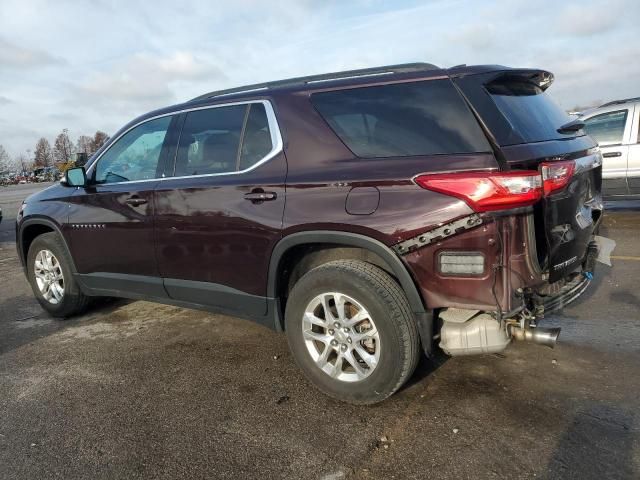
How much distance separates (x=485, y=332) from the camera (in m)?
2.74

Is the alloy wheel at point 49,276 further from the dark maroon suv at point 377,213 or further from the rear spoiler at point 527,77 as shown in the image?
the rear spoiler at point 527,77

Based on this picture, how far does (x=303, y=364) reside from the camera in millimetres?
3213

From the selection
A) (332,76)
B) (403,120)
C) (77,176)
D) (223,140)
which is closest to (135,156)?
(77,176)

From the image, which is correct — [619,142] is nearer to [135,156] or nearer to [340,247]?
[340,247]

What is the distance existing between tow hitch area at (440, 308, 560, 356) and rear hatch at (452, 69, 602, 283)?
300mm

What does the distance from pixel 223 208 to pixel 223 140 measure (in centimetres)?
55

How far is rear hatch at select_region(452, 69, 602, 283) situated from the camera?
2.64m

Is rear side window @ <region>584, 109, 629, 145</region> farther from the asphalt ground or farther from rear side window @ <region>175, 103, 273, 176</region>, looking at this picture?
rear side window @ <region>175, 103, 273, 176</region>

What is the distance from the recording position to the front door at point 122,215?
4.02m

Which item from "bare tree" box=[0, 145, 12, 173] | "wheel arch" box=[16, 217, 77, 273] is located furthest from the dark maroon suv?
"bare tree" box=[0, 145, 12, 173]

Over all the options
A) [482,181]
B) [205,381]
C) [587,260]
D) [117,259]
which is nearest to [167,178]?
[117,259]

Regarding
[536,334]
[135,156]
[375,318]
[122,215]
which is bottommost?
[536,334]

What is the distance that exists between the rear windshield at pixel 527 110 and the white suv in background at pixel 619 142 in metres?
5.73

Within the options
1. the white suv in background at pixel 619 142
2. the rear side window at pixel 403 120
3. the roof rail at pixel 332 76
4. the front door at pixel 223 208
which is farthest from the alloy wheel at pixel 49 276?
the white suv in background at pixel 619 142
